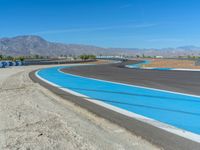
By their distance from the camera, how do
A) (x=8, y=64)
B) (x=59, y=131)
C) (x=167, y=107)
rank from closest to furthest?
(x=59, y=131) → (x=167, y=107) → (x=8, y=64)

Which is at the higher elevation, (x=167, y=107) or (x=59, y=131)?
(x=59, y=131)

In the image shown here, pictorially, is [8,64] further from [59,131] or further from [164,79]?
[59,131]

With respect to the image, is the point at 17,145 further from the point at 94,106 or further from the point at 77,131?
the point at 94,106

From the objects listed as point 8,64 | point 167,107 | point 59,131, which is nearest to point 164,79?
point 167,107

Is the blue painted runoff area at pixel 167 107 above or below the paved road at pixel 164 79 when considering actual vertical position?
above

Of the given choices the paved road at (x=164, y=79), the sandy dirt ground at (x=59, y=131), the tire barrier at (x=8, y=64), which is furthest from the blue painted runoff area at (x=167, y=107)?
the tire barrier at (x=8, y=64)

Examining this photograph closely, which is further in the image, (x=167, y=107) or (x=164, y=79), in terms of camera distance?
(x=164, y=79)

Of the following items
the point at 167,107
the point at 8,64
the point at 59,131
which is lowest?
the point at 8,64

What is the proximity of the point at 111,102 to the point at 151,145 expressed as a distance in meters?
4.67

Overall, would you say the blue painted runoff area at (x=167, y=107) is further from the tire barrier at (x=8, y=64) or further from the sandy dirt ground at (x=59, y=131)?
the tire barrier at (x=8, y=64)

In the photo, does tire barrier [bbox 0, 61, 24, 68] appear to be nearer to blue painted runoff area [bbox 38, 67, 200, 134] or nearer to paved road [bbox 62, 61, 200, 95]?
paved road [bbox 62, 61, 200, 95]

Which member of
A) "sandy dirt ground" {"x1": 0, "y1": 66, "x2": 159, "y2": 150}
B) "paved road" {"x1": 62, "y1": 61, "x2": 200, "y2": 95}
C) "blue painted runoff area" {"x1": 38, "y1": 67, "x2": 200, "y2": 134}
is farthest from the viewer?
"paved road" {"x1": 62, "y1": 61, "x2": 200, "y2": 95}

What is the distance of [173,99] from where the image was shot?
31.6 feet

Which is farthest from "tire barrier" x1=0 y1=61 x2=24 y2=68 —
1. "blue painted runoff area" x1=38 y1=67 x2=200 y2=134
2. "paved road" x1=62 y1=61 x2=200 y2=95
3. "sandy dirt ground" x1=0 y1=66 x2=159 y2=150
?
"sandy dirt ground" x1=0 y1=66 x2=159 y2=150
